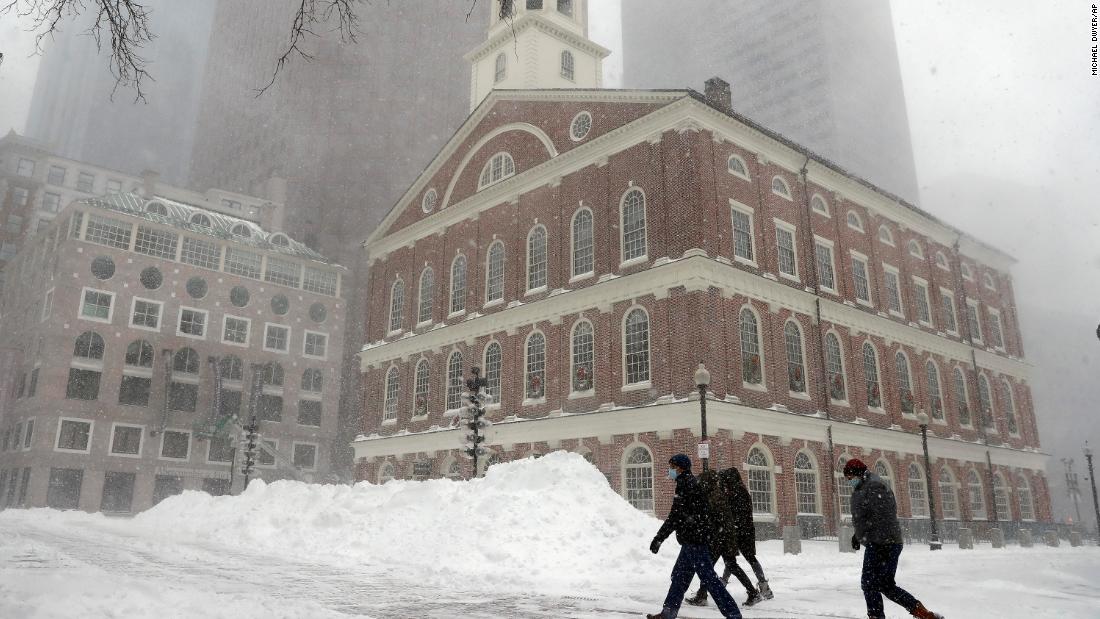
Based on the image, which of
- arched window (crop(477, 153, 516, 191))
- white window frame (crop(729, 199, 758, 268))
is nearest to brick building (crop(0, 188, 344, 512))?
arched window (crop(477, 153, 516, 191))

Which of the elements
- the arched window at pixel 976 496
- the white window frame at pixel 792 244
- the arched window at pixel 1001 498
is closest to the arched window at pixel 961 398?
the arched window at pixel 976 496

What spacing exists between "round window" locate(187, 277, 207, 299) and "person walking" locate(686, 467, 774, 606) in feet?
176

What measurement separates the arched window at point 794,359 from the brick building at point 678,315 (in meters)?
0.09

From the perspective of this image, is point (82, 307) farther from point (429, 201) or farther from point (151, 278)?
point (429, 201)

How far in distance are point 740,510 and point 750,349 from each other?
16.0 metres

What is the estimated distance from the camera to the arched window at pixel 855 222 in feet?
114

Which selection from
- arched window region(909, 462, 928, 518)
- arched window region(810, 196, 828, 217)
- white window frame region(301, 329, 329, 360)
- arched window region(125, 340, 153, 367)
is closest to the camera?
arched window region(810, 196, 828, 217)

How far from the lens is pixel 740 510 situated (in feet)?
38.5

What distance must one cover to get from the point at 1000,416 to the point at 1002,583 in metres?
32.3

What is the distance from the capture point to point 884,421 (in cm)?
3234

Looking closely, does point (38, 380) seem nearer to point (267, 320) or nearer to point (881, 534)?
point (267, 320)

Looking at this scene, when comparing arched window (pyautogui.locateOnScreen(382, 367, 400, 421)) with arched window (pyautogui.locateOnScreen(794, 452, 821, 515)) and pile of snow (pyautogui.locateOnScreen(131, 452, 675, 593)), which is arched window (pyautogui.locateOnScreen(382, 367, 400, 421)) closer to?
pile of snow (pyautogui.locateOnScreen(131, 452, 675, 593))

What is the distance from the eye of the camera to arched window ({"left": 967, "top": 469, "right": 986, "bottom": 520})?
36281 millimetres

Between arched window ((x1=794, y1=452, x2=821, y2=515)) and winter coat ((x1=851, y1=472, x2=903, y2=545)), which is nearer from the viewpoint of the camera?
winter coat ((x1=851, y1=472, x2=903, y2=545))
